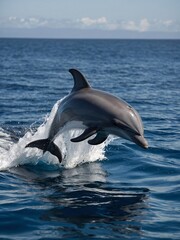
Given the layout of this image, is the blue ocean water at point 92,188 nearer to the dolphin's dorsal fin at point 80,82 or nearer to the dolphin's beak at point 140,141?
the dolphin's beak at point 140,141

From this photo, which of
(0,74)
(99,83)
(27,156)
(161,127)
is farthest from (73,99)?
(0,74)

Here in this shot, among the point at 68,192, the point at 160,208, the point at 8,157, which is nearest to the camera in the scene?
the point at 160,208

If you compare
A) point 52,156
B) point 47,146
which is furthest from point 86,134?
point 52,156

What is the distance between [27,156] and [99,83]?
25311 millimetres

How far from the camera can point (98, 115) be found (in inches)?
429

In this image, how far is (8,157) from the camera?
551 inches

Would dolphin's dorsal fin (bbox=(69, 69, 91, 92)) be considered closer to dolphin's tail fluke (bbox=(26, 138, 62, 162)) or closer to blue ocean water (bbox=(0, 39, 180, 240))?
dolphin's tail fluke (bbox=(26, 138, 62, 162))

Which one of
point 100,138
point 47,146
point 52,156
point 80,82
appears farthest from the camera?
point 52,156

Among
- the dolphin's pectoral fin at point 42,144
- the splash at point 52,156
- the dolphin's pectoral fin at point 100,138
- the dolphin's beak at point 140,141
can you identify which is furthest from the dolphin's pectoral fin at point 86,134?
the splash at point 52,156

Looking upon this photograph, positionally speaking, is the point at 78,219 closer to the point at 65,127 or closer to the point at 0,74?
the point at 65,127

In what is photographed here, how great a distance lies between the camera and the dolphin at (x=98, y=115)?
10414 mm

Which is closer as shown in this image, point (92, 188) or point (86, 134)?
point (86, 134)

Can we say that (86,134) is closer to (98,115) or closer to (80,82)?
(98,115)

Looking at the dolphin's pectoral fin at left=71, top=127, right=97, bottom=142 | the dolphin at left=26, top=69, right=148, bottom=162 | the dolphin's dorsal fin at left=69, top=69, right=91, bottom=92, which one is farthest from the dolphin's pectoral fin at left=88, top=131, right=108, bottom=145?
the dolphin's dorsal fin at left=69, top=69, right=91, bottom=92
